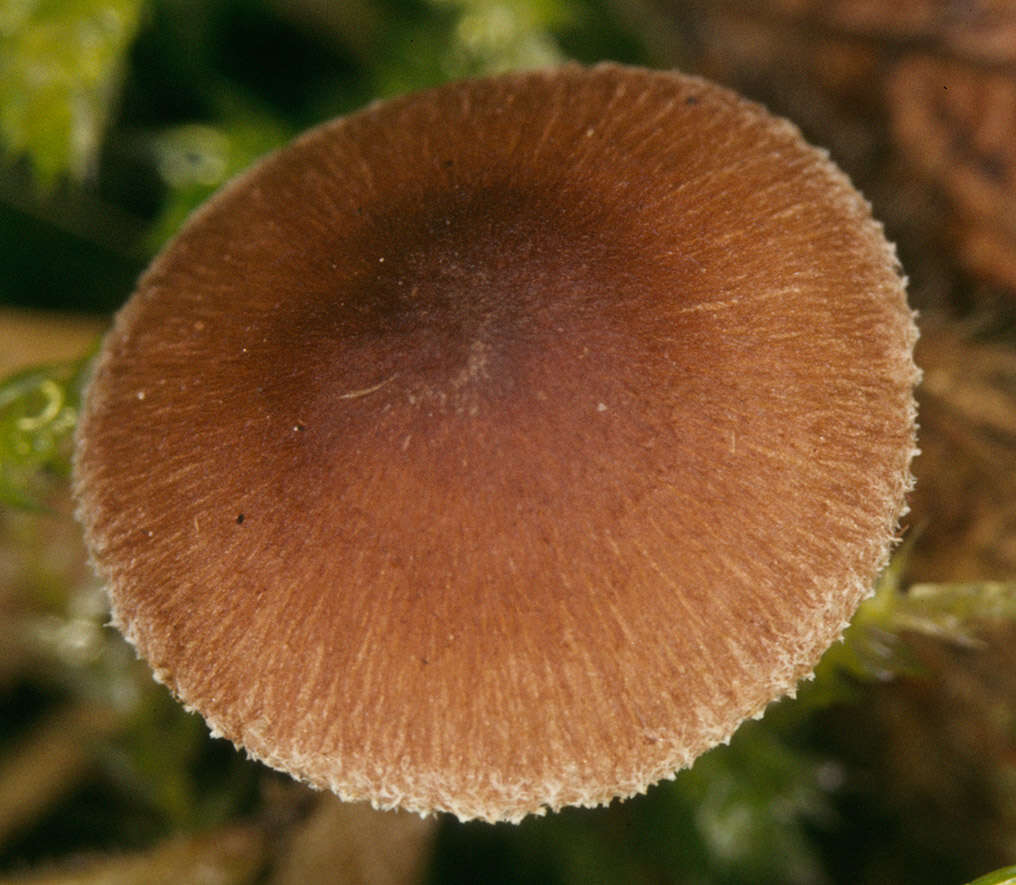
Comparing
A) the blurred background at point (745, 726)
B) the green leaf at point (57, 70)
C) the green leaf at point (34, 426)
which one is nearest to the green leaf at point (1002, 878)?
the blurred background at point (745, 726)

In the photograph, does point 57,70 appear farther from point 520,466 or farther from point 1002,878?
point 1002,878

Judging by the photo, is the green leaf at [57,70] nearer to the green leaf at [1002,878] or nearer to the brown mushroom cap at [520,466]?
the brown mushroom cap at [520,466]

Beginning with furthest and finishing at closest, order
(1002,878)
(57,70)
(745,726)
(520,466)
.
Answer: (57,70)
(745,726)
(1002,878)
(520,466)

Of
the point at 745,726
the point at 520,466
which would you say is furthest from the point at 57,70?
the point at 745,726

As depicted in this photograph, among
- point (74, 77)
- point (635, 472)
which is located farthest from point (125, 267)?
point (635, 472)

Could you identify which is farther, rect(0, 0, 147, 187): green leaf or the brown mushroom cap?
rect(0, 0, 147, 187): green leaf

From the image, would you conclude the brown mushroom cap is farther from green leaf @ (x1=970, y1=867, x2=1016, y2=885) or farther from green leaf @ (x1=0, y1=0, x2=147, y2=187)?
green leaf @ (x1=0, y1=0, x2=147, y2=187)

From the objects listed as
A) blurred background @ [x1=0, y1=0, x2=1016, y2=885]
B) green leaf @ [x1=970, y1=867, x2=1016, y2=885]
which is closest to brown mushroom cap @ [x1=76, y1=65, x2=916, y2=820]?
green leaf @ [x1=970, y1=867, x2=1016, y2=885]
